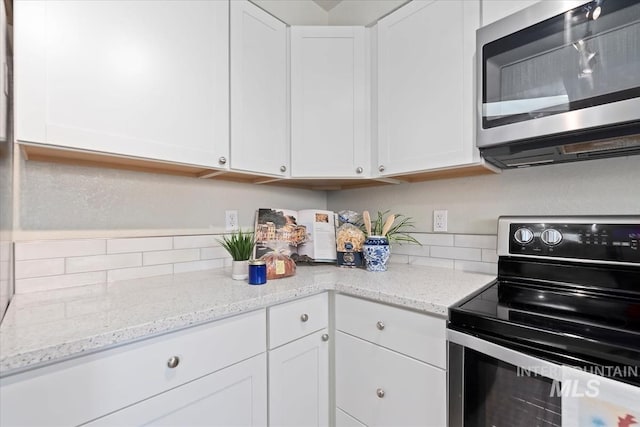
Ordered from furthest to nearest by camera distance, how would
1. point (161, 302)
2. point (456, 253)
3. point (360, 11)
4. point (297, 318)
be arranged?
point (360, 11)
point (456, 253)
point (297, 318)
point (161, 302)

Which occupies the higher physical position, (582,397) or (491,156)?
(491,156)

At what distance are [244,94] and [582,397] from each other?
1.57 metres

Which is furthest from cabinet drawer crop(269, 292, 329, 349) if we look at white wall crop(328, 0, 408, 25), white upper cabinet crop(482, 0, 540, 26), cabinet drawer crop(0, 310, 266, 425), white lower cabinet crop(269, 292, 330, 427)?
white wall crop(328, 0, 408, 25)

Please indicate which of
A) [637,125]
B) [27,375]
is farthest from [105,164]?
[637,125]

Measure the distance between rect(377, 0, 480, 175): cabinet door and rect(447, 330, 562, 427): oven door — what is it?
2.48 ft

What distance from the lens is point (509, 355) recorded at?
2.48 feet

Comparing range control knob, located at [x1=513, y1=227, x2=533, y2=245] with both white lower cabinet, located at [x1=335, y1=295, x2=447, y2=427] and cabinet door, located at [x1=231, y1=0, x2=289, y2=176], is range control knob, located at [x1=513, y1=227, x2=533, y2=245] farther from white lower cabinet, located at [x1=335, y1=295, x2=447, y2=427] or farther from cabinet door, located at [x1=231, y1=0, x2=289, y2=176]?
cabinet door, located at [x1=231, y1=0, x2=289, y2=176]

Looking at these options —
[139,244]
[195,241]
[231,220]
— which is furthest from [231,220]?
[139,244]

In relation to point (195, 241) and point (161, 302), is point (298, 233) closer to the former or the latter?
point (195, 241)

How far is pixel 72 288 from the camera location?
112 cm

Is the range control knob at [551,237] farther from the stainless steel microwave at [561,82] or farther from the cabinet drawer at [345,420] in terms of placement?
the cabinet drawer at [345,420]

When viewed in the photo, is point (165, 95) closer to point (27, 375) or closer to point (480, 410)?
point (27, 375)

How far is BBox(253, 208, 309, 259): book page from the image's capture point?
1.63m

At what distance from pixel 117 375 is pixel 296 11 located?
7.25 ft
